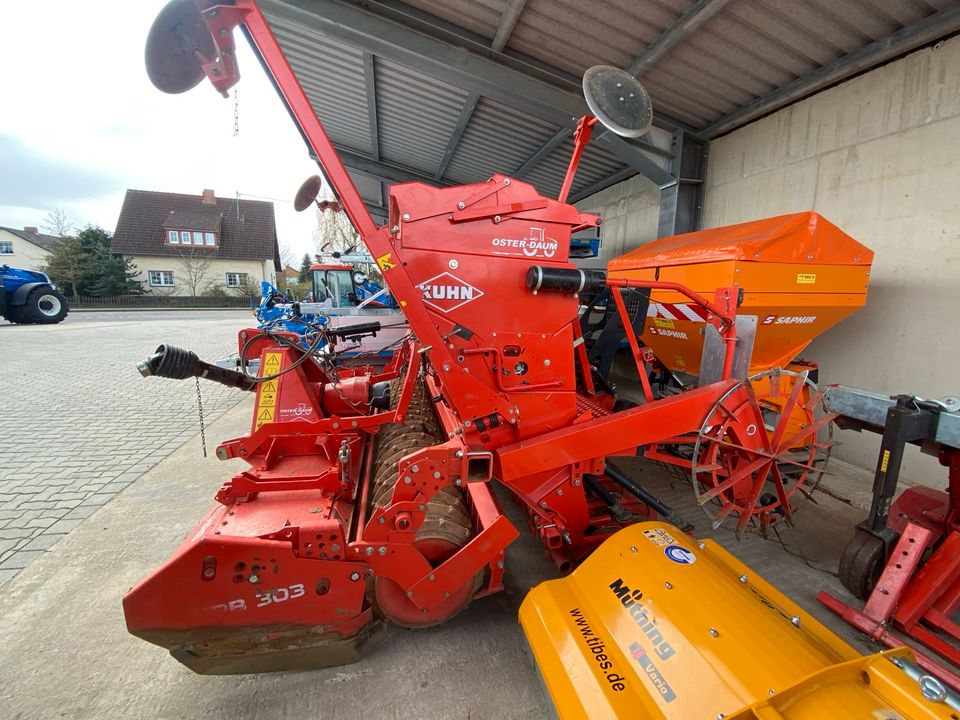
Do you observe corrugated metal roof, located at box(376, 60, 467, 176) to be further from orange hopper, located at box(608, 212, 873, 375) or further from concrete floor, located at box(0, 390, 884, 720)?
concrete floor, located at box(0, 390, 884, 720)

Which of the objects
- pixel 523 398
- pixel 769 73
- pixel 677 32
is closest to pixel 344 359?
pixel 523 398

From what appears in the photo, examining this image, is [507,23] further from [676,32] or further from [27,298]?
[27,298]

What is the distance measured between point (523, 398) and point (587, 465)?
0.59 meters

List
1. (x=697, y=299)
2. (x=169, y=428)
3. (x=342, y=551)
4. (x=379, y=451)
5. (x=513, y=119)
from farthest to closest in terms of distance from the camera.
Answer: (x=513, y=119)
(x=169, y=428)
(x=379, y=451)
(x=697, y=299)
(x=342, y=551)

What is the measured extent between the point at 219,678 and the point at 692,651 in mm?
2214

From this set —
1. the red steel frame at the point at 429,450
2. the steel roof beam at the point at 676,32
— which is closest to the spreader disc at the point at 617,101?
the red steel frame at the point at 429,450

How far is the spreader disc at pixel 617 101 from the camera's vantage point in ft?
6.45

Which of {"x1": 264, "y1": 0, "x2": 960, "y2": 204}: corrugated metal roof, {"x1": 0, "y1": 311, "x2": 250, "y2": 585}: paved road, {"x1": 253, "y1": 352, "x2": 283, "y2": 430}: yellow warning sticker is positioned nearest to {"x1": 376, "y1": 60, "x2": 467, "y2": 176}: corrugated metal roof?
{"x1": 264, "y1": 0, "x2": 960, "y2": 204}: corrugated metal roof

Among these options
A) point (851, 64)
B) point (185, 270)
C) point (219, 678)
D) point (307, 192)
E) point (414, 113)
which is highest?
point (414, 113)

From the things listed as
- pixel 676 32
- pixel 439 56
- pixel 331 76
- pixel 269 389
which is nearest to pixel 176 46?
pixel 269 389

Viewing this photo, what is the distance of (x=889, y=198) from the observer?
401cm

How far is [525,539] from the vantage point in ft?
10.6

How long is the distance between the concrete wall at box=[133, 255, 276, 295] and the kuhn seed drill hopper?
35658 millimetres

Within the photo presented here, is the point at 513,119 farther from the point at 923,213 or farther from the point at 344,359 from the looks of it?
the point at 923,213
